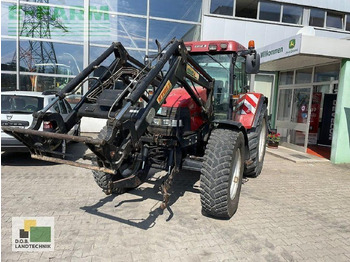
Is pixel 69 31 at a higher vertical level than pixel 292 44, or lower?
higher

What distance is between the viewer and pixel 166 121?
13.1ft

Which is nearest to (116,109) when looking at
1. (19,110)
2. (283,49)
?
(19,110)

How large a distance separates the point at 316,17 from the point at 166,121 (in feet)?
39.5

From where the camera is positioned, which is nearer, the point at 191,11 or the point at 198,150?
the point at 198,150

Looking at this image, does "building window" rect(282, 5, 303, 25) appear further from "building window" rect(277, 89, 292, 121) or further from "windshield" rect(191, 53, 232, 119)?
"windshield" rect(191, 53, 232, 119)

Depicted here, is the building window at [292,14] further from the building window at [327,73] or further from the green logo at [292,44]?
the green logo at [292,44]

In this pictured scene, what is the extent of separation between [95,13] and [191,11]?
3.91 m

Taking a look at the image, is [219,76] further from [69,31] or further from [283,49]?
[69,31]

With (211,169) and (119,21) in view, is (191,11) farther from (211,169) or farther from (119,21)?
(211,169)

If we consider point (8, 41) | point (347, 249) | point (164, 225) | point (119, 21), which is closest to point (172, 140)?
point (164, 225)

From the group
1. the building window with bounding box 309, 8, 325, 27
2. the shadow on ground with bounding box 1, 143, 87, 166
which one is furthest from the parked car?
the building window with bounding box 309, 8, 325, 27

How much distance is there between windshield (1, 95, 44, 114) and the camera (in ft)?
20.4

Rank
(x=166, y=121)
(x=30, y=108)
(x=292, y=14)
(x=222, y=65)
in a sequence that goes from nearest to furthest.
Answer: (x=166, y=121) → (x=222, y=65) → (x=30, y=108) → (x=292, y=14)

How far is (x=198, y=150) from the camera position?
4.80 meters
